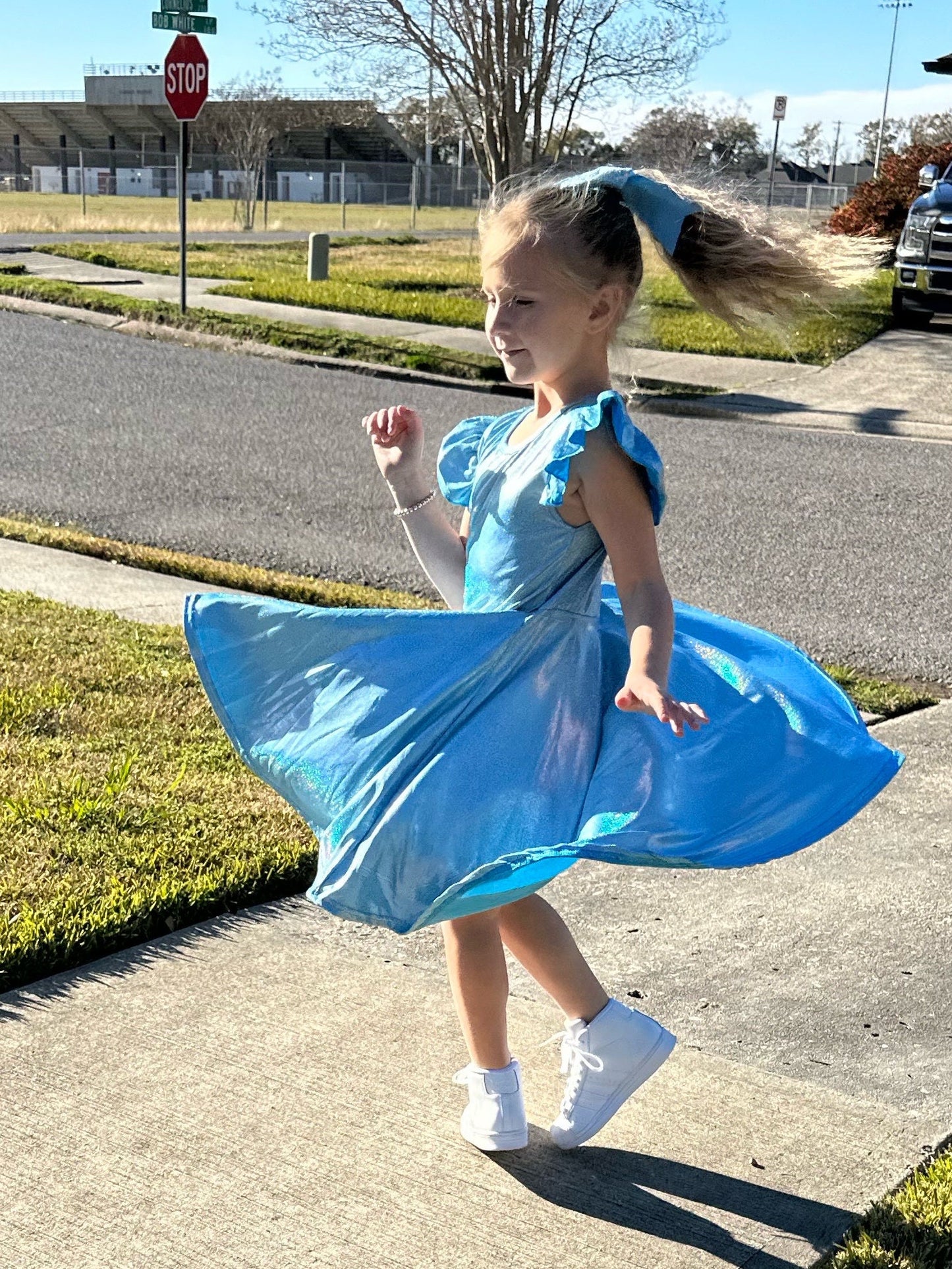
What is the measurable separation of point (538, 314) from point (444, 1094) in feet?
4.69

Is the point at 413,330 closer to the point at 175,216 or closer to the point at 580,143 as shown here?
the point at 580,143

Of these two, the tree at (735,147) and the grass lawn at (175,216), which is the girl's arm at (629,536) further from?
the grass lawn at (175,216)

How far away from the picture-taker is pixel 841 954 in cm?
354

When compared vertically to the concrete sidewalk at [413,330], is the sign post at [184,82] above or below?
above

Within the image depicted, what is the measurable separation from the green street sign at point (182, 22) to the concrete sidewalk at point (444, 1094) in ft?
43.4

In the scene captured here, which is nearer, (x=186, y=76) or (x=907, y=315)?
(x=186, y=76)

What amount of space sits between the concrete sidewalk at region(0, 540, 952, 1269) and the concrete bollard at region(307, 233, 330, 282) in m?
16.7

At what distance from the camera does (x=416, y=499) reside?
2980 millimetres

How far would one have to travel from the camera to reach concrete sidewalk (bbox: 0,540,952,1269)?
2.44m

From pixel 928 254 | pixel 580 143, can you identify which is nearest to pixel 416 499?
pixel 928 254

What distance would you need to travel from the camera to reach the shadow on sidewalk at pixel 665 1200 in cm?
249

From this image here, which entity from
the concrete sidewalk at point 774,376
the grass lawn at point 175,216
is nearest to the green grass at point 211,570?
the concrete sidewalk at point 774,376

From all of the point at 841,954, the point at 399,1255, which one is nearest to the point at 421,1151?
the point at 399,1255

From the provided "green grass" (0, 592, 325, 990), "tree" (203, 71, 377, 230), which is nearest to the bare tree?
"tree" (203, 71, 377, 230)
